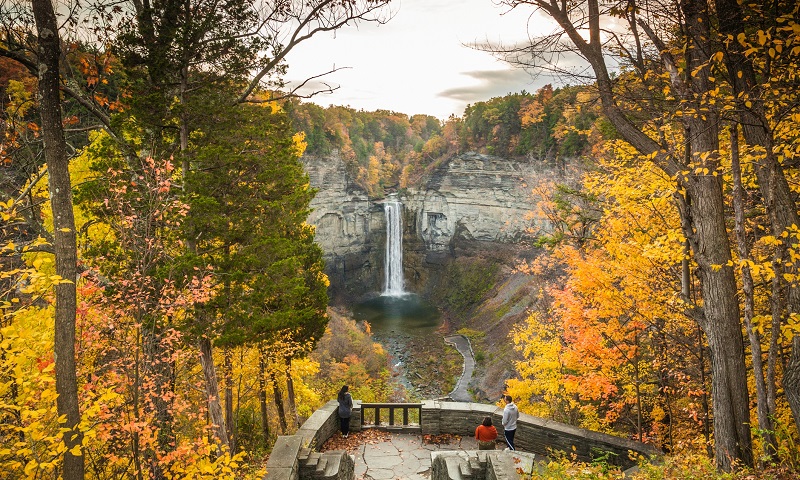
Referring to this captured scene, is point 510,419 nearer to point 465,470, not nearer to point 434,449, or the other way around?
point 434,449

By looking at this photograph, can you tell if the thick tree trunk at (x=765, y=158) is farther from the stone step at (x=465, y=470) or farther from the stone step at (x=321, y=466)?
the stone step at (x=321, y=466)

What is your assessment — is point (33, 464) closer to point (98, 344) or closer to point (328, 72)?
point (98, 344)

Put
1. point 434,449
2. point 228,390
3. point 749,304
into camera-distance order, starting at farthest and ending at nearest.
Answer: point 228,390 < point 434,449 < point 749,304

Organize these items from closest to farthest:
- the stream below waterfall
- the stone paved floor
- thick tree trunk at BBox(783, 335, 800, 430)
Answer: thick tree trunk at BBox(783, 335, 800, 430) → the stone paved floor → the stream below waterfall

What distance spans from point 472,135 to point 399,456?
1759 inches

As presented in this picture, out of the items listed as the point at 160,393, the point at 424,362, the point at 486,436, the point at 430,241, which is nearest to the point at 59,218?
the point at 160,393

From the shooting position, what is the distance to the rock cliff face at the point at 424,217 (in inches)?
1860

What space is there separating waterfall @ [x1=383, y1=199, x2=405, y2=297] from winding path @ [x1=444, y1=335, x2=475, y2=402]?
59.6ft

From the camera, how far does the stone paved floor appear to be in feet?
26.7

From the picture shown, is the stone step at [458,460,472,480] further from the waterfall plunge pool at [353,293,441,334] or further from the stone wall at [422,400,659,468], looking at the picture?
the waterfall plunge pool at [353,293,441,334]

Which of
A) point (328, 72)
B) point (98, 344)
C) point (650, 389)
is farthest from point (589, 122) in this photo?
point (98, 344)

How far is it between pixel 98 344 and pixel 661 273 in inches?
388

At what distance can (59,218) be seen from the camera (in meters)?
5.20

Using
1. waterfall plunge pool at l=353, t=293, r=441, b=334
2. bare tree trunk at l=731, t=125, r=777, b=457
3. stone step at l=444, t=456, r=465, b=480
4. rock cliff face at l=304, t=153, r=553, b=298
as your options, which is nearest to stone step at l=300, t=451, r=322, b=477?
stone step at l=444, t=456, r=465, b=480
